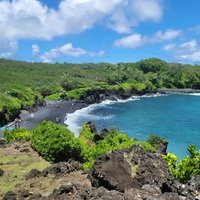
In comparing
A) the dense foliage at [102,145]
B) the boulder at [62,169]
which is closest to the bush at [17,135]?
the dense foliage at [102,145]

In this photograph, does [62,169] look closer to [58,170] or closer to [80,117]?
[58,170]

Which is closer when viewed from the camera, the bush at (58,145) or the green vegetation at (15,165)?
the green vegetation at (15,165)

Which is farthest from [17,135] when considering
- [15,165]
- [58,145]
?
[15,165]

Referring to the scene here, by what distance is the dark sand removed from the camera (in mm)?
92213

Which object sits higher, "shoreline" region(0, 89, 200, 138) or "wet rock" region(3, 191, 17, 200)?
"wet rock" region(3, 191, 17, 200)

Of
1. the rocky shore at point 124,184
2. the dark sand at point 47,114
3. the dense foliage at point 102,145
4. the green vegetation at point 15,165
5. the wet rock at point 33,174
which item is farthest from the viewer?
the dark sand at point 47,114

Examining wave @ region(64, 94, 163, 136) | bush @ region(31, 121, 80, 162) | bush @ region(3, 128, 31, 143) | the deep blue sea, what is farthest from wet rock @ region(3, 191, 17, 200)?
wave @ region(64, 94, 163, 136)

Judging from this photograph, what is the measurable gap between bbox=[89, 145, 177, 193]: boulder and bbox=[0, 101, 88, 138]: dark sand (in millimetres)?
63058

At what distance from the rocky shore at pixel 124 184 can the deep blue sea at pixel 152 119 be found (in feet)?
146

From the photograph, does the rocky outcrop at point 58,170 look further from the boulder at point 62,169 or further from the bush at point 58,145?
the bush at point 58,145

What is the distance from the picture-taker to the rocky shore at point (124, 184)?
19078 mm

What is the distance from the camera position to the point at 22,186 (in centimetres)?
2856

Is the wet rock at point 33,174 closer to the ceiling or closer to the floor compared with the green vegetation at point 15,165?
closer to the ceiling

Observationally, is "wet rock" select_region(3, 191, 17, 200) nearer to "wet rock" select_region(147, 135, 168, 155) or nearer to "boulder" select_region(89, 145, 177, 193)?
"boulder" select_region(89, 145, 177, 193)
